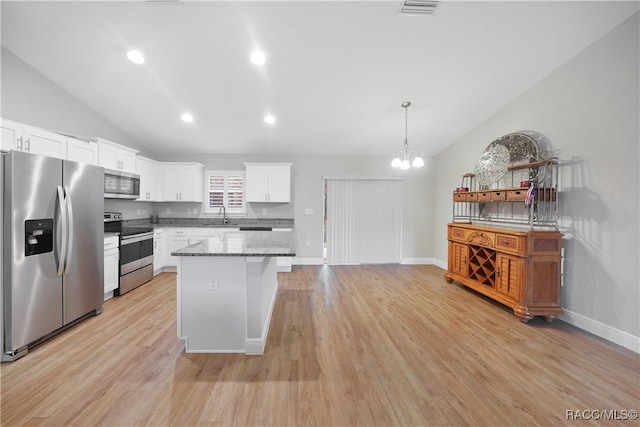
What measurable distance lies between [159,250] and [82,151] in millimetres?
2056

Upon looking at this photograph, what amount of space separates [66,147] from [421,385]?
4.50 m

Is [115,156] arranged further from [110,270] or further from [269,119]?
[269,119]

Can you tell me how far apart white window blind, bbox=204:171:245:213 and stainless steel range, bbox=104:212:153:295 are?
1.45m

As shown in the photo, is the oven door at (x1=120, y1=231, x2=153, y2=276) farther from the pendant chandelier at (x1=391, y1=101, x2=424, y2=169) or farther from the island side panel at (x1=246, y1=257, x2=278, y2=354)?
the pendant chandelier at (x1=391, y1=101, x2=424, y2=169)

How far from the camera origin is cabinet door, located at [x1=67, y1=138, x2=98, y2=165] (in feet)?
10.1

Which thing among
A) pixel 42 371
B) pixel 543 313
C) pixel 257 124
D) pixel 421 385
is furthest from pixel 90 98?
pixel 543 313

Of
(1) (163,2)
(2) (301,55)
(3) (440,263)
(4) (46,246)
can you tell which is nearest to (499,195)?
(3) (440,263)

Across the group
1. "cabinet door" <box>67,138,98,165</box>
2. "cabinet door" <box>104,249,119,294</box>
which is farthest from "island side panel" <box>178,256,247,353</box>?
"cabinet door" <box>67,138,98,165</box>

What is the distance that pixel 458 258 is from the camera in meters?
4.06

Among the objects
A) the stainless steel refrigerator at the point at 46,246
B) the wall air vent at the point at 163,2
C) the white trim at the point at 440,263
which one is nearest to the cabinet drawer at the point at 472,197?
the white trim at the point at 440,263

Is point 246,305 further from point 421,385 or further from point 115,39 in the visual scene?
point 115,39

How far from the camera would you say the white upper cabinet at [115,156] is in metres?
3.55

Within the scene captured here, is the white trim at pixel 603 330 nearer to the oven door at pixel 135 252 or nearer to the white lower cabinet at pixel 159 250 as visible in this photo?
the oven door at pixel 135 252

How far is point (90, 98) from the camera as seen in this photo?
143 inches
